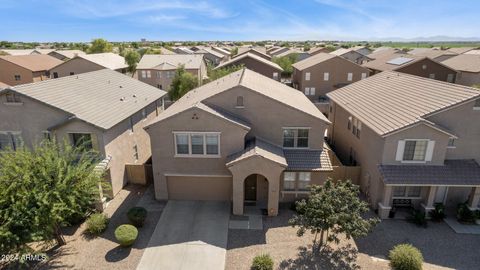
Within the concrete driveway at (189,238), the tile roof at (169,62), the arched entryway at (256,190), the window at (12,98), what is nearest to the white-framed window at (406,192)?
the arched entryway at (256,190)

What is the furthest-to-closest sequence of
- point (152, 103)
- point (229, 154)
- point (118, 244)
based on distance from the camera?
point (152, 103) → point (229, 154) → point (118, 244)

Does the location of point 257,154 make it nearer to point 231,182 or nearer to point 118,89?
point 231,182

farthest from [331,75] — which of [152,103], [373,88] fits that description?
[152,103]

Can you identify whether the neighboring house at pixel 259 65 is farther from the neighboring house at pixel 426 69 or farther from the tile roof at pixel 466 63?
the tile roof at pixel 466 63

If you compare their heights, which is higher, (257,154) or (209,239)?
(257,154)

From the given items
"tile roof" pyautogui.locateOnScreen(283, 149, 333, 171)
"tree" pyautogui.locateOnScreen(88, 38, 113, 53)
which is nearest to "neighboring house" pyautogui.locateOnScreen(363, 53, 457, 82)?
"tile roof" pyautogui.locateOnScreen(283, 149, 333, 171)

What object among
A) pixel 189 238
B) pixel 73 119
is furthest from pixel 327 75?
pixel 73 119

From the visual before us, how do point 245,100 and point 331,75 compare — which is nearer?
point 245,100

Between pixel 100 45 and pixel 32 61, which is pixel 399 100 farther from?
pixel 100 45
